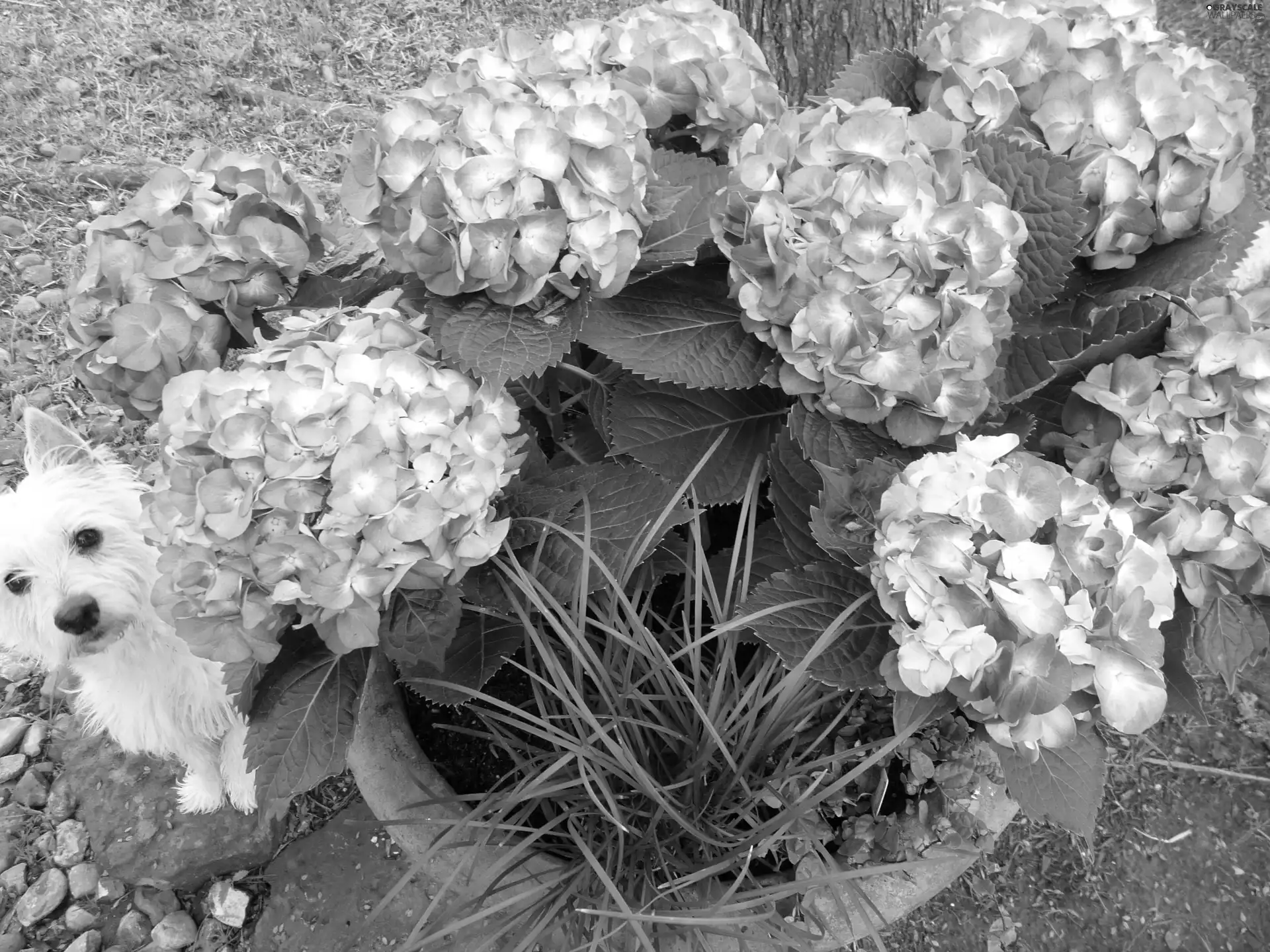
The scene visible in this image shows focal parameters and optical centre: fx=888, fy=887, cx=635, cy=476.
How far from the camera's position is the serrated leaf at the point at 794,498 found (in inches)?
41.1

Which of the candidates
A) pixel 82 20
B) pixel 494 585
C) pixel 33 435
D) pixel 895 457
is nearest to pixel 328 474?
pixel 494 585

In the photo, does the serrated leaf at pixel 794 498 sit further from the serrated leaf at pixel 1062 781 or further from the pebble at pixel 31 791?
the pebble at pixel 31 791

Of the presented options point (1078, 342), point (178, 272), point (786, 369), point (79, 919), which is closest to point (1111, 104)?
point (1078, 342)

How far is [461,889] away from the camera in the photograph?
3.95 ft

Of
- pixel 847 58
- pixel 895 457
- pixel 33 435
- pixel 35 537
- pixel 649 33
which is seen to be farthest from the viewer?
pixel 847 58

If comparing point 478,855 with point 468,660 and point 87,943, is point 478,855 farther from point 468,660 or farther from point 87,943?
point 87,943

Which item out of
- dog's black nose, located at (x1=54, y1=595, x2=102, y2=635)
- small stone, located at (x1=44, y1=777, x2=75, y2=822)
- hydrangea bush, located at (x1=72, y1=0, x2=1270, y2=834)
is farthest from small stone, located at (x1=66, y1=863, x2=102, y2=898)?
hydrangea bush, located at (x1=72, y1=0, x2=1270, y2=834)

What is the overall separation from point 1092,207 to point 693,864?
91cm

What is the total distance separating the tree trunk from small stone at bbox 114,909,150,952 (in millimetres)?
1955

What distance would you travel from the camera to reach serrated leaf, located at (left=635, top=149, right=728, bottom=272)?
3.39ft

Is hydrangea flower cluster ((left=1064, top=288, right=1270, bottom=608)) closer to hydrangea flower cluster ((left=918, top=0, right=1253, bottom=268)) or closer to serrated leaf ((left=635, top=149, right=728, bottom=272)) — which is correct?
hydrangea flower cluster ((left=918, top=0, right=1253, bottom=268))

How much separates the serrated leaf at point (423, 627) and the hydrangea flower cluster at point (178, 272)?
0.38 meters

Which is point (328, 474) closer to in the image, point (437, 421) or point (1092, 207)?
point (437, 421)

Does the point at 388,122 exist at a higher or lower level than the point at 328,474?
higher
